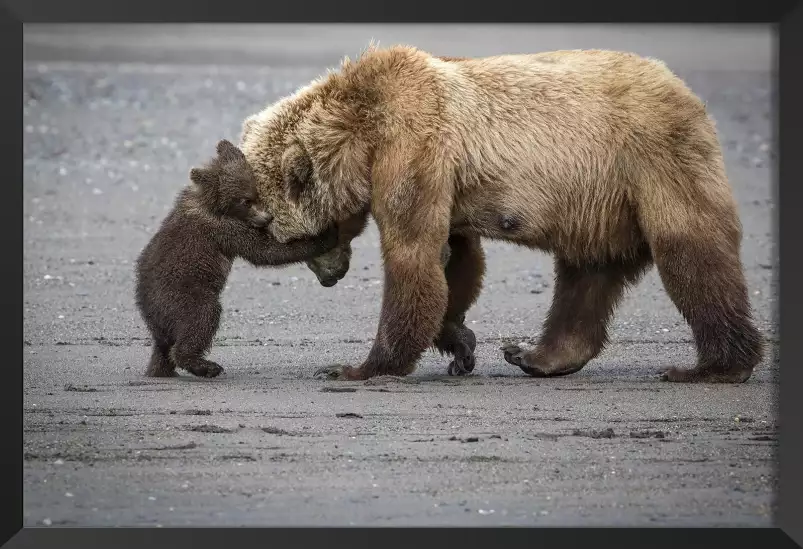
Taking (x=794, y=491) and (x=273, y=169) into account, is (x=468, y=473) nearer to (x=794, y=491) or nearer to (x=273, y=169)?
(x=794, y=491)

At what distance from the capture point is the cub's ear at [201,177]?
10.8m

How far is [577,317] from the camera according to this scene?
11156 mm

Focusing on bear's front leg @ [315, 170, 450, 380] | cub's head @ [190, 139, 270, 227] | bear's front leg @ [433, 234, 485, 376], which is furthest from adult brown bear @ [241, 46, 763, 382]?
bear's front leg @ [433, 234, 485, 376]

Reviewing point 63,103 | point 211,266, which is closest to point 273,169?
point 211,266

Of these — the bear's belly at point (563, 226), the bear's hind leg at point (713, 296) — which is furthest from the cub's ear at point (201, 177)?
the bear's hind leg at point (713, 296)

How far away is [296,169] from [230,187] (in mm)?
464

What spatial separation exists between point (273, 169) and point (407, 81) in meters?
1.09

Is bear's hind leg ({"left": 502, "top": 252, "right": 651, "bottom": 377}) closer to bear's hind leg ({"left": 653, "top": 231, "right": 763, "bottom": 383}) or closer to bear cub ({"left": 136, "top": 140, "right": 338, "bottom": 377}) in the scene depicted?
bear's hind leg ({"left": 653, "top": 231, "right": 763, "bottom": 383})

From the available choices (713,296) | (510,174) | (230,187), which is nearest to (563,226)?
(510,174)

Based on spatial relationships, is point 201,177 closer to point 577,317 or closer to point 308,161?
point 308,161

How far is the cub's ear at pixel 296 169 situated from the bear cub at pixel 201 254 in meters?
0.26

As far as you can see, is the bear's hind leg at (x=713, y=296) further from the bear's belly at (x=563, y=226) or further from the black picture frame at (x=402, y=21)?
the black picture frame at (x=402, y=21)

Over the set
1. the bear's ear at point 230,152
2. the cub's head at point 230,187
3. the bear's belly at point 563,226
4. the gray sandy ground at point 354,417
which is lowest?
the gray sandy ground at point 354,417

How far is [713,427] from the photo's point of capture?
32.0ft
